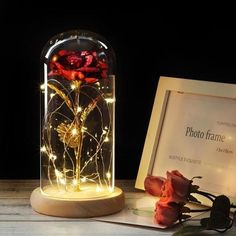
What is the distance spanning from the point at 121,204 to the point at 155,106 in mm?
260

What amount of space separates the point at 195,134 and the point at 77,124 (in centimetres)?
25

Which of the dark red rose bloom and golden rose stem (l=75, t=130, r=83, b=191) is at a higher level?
the dark red rose bloom


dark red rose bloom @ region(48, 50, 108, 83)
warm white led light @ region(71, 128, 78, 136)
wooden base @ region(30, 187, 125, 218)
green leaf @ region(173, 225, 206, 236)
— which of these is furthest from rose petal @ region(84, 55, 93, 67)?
green leaf @ region(173, 225, 206, 236)

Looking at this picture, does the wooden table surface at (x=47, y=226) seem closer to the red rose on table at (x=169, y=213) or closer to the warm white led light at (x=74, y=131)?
the red rose on table at (x=169, y=213)

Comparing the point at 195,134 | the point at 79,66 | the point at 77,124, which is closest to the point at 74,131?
the point at 77,124

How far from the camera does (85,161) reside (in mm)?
1233

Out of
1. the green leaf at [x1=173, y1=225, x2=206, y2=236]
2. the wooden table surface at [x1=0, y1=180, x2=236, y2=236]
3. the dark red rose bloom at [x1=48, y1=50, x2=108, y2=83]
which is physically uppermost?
the dark red rose bloom at [x1=48, y1=50, x2=108, y2=83]

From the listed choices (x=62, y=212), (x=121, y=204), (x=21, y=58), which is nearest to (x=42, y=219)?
(x=62, y=212)

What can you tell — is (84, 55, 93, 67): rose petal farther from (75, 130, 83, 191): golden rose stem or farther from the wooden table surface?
the wooden table surface

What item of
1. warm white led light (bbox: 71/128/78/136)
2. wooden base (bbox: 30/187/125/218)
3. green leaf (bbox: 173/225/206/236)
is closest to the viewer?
green leaf (bbox: 173/225/206/236)

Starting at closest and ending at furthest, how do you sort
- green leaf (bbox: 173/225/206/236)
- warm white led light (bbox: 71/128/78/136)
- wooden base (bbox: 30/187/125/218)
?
green leaf (bbox: 173/225/206/236) < wooden base (bbox: 30/187/125/218) < warm white led light (bbox: 71/128/78/136)

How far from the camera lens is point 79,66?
1.13 meters

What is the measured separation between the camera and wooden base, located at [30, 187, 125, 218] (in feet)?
3.56

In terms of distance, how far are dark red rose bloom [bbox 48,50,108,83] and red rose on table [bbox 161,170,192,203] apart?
10.4 inches
